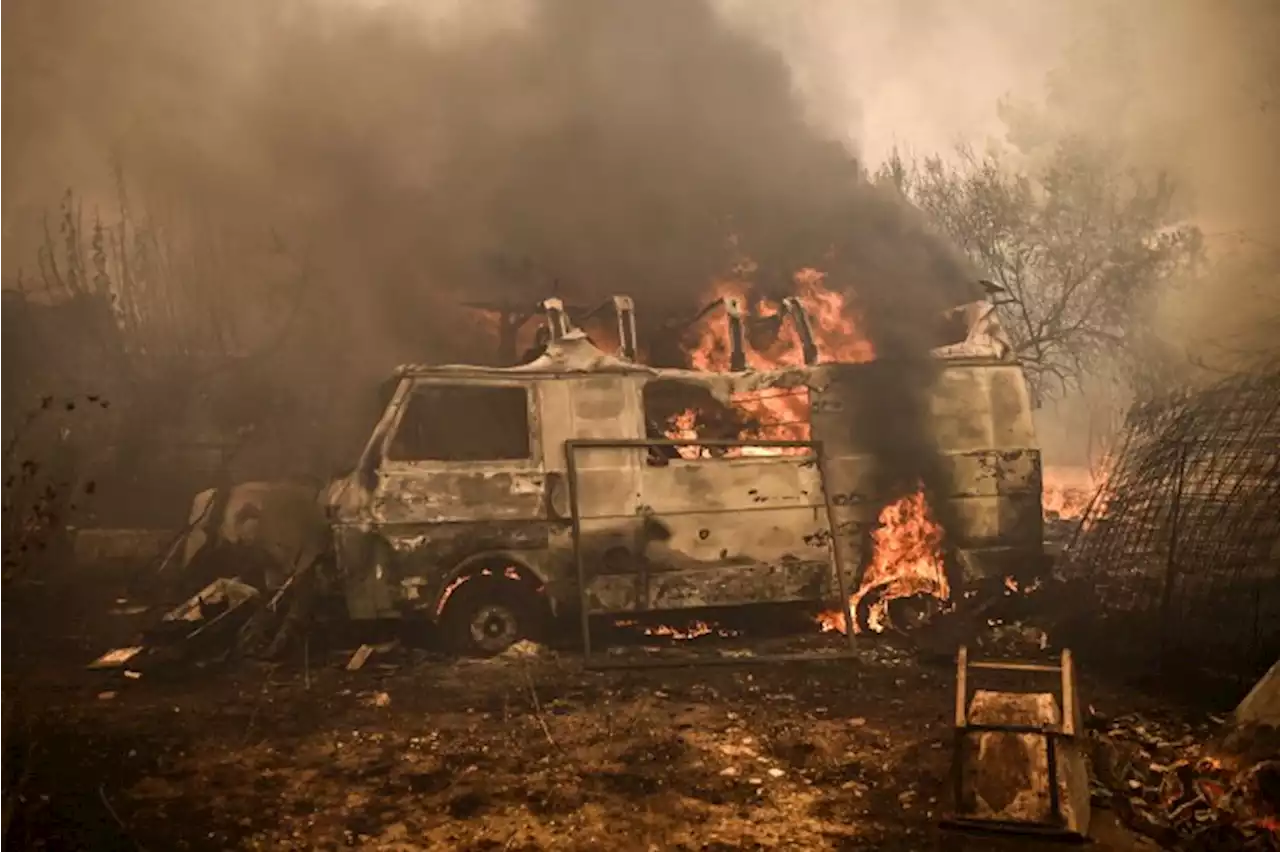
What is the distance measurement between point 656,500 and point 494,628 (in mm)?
1671

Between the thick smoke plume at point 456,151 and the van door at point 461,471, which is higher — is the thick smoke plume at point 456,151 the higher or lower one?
the higher one

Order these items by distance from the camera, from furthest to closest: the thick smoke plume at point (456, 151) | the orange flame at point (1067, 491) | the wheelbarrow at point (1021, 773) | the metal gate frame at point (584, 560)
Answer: the orange flame at point (1067, 491)
the thick smoke plume at point (456, 151)
the metal gate frame at point (584, 560)
the wheelbarrow at point (1021, 773)

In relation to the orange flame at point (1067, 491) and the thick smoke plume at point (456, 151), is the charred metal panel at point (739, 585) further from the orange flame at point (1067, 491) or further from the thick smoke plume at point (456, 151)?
the orange flame at point (1067, 491)

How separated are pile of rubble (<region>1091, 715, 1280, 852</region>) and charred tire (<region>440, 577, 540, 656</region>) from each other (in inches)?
163

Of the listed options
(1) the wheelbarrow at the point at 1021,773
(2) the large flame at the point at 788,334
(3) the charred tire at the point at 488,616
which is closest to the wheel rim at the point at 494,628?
(3) the charred tire at the point at 488,616

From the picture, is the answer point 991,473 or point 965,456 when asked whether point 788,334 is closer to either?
point 965,456

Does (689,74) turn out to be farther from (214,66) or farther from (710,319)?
(214,66)

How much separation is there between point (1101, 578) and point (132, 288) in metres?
12.0

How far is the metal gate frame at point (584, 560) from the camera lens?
6418 mm

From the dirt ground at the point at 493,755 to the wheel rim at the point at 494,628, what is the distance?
153mm

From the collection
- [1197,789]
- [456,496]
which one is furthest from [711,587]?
[1197,789]

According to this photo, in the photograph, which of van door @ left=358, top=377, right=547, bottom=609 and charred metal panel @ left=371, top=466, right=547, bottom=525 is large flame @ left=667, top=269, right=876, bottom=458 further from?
charred metal panel @ left=371, top=466, right=547, bottom=525

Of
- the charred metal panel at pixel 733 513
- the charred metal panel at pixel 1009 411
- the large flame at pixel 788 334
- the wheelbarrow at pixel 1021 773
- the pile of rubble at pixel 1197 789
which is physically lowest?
the pile of rubble at pixel 1197 789

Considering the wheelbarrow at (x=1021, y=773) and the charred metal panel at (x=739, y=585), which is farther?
the charred metal panel at (x=739, y=585)
